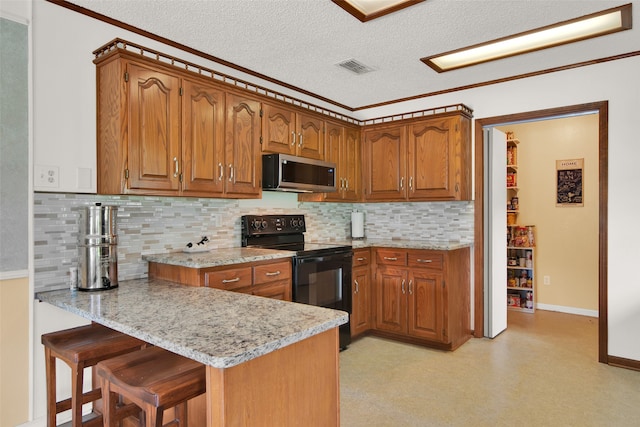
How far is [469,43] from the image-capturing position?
2.85 metres

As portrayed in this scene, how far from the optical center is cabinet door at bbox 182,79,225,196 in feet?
8.63

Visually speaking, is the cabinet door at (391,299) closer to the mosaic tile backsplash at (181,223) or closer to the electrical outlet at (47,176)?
the mosaic tile backsplash at (181,223)

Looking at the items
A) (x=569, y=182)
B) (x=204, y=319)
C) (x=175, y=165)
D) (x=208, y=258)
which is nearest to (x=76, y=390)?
(x=204, y=319)

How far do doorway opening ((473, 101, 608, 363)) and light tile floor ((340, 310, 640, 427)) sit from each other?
0.30 metres

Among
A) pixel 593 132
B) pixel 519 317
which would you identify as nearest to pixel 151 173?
pixel 519 317

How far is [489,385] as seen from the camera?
2.80m

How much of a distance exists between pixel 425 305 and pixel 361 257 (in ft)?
2.40

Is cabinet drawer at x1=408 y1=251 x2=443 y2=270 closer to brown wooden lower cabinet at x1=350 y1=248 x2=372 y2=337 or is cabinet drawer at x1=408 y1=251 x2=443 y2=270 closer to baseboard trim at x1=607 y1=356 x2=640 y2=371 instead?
brown wooden lower cabinet at x1=350 y1=248 x2=372 y2=337

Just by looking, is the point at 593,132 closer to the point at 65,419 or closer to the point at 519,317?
the point at 519,317

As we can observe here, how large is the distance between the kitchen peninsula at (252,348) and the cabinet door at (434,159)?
256 cm

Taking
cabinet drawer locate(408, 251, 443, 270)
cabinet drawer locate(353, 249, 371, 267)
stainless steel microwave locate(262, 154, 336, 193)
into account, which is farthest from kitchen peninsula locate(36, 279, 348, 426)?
cabinet drawer locate(408, 251, 443, 270)

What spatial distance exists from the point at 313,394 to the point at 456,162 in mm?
2896

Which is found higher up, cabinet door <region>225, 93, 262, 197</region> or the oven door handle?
cabinet door <region>225, 93, 262, 197</region>

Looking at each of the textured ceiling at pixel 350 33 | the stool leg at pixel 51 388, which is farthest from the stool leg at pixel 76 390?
Answer: the textured ceiling at pixel 350 33
